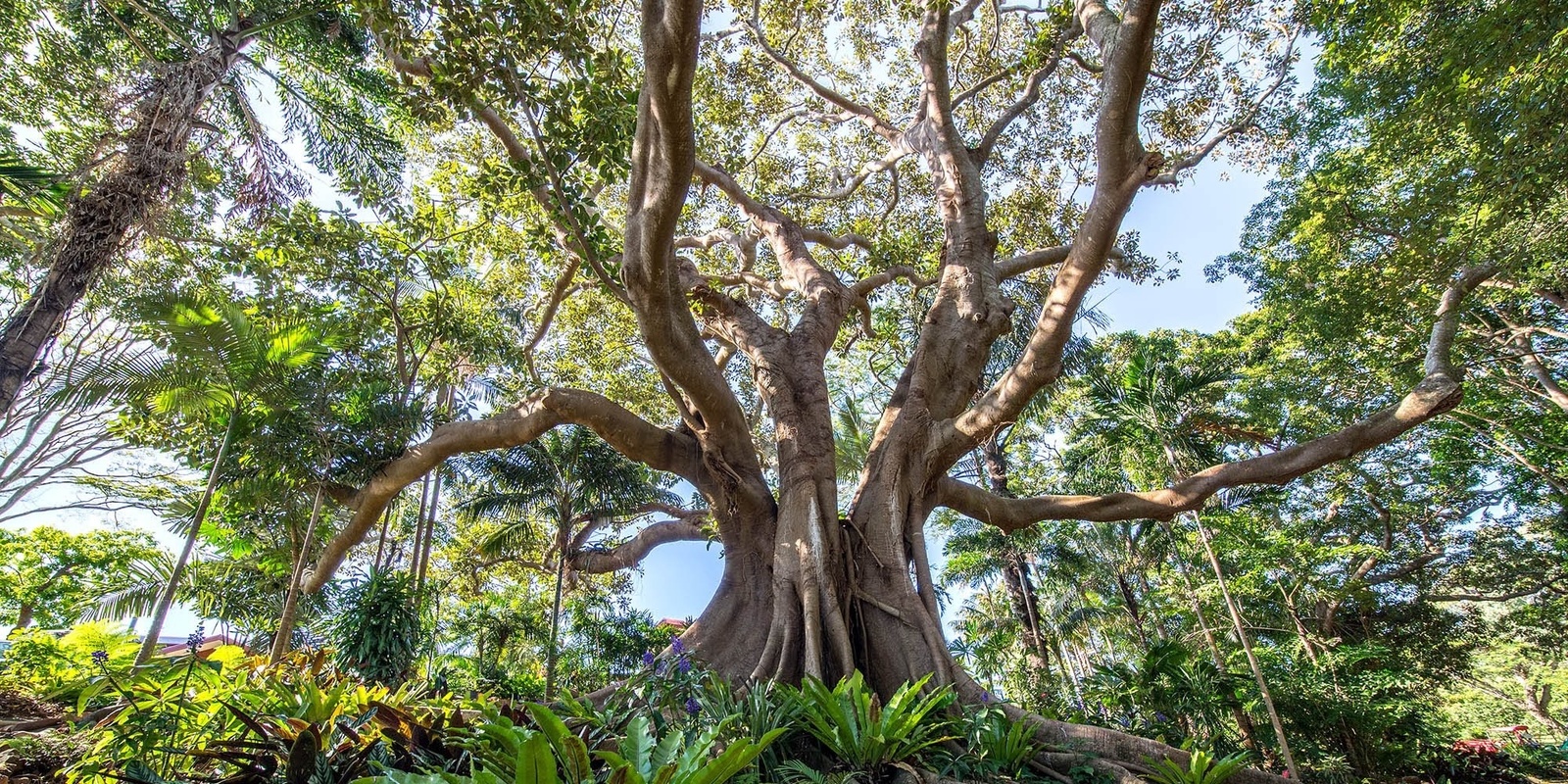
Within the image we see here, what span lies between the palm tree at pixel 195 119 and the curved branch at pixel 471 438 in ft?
7.67

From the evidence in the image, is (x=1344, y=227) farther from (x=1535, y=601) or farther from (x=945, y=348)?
(x=1535, y=601)

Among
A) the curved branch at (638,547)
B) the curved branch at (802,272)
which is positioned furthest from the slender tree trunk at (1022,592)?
the curved branch at (638,547)

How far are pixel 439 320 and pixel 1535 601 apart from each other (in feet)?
70.0

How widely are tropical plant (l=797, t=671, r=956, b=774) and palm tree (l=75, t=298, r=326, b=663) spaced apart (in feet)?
15.4

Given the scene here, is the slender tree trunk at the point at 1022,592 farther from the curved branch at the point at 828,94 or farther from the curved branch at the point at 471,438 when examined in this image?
the curved branch at the point at 471,438

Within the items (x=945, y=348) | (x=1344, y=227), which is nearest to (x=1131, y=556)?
(x=1344, y=227)

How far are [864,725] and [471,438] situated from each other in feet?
12.5

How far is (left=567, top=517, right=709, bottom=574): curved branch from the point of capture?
31.5ft

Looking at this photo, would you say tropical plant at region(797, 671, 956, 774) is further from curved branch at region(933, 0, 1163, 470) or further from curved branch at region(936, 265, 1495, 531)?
curved branch at region(936, 265, 1495, 531)

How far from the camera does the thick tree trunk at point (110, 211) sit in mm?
4562

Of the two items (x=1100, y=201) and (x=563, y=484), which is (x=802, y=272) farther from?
(x=563, y=484)

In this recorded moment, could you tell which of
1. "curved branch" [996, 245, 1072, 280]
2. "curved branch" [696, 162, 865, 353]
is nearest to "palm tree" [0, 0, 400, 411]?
"curved branch" [696, 162, 865, 353]

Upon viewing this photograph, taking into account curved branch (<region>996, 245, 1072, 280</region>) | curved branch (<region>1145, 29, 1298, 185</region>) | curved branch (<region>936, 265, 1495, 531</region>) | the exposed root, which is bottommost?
the exposed root

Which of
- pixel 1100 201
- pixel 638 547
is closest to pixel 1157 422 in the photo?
pixel 1100 201
